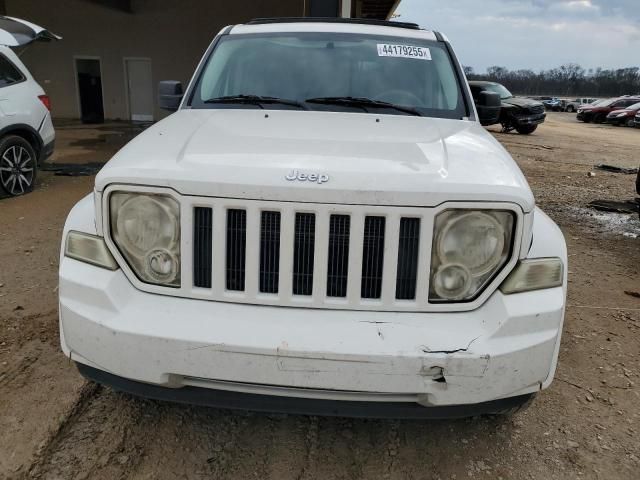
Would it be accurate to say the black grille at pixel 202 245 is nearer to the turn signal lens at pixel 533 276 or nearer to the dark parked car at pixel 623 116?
the turn signal lens at pixel 533 276

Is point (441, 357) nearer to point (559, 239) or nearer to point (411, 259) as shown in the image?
point (411, 259)

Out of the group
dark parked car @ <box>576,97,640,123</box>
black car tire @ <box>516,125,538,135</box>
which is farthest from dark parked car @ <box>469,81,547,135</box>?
dark parked car @ <box>576,97,640,123</box>

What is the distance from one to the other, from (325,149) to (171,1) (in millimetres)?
18413

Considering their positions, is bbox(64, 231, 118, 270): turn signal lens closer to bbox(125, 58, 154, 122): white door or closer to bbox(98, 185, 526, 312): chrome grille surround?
bbox(98, 185, 526, 312): chrome grille surround

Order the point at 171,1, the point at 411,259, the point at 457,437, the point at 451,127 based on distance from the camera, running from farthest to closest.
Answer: the point at 171,1 → the point at 451,127 → the point at 457,437 → the point at 411,259

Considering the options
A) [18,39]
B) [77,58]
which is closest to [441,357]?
[18,39]

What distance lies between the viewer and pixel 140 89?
19.6 meters

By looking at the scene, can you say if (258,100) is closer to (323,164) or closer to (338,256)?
(323,164)

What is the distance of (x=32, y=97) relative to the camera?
7.26 meters

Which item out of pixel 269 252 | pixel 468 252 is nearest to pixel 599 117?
pixel 468 252

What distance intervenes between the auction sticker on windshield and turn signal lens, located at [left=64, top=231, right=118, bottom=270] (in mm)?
2137

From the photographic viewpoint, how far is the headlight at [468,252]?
2.04 m

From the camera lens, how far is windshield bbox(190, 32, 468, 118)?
319 cm

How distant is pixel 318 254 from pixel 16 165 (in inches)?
256
